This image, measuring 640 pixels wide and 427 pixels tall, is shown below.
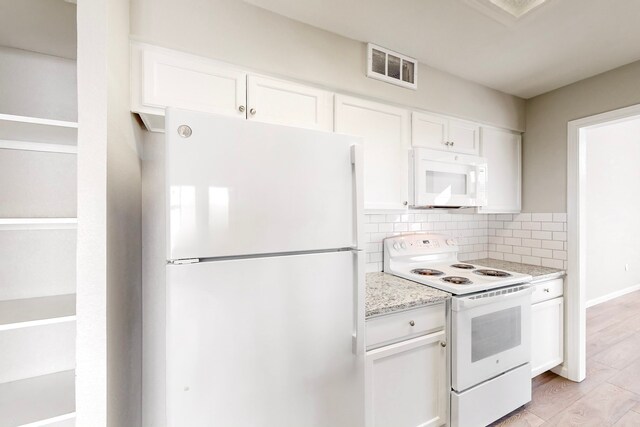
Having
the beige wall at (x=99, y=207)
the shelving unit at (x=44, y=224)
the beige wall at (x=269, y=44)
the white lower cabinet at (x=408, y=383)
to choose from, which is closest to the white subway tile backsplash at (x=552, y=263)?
the white lower cabinet at (x=408, y=383)

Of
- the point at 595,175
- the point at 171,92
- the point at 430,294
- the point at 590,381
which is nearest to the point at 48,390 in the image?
the point at 171,92

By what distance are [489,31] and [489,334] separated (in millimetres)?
1800

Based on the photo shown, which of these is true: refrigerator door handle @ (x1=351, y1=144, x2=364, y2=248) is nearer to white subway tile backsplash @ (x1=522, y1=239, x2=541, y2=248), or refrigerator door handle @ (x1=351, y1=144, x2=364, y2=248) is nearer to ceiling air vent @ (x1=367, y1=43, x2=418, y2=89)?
ceiling air vent @ (x1=367, y1=43, x2=418, y2=89)

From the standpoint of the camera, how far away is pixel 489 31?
1.60m

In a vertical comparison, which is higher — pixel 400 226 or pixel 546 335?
pixel 400 226

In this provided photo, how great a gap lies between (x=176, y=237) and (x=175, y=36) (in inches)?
38.2

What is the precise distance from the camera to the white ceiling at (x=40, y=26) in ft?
3.29

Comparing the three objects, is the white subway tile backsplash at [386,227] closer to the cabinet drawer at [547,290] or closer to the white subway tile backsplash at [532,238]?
the cabinet drawer at [547,290]

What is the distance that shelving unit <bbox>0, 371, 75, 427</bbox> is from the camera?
856 mm

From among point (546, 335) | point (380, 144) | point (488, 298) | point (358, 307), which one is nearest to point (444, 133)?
point (380, 144)

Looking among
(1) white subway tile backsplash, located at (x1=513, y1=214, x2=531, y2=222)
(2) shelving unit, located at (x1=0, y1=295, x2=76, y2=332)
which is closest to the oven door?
(1) white subway tile backsplash, located at (x1=513, y1=214, x2=531, y2=222)

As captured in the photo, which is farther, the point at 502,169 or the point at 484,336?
the point at 502,169

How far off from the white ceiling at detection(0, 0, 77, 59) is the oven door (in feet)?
7.23

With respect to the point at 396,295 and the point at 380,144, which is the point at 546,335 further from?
the point at 380,144
